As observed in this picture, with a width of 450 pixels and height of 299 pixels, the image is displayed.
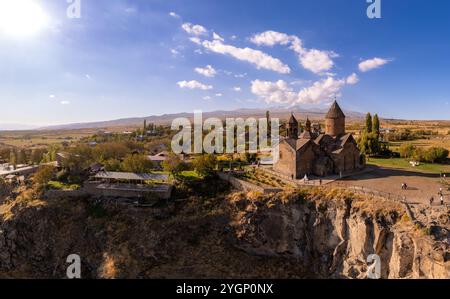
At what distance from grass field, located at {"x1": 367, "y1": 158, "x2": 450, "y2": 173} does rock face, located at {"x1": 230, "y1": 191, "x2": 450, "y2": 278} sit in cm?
1676

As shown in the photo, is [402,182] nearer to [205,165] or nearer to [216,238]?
[216,238]

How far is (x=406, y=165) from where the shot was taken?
37.2 m

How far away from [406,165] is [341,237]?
68.8ft

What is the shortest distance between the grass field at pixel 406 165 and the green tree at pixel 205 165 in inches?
929

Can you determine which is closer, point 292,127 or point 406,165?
point 406,165

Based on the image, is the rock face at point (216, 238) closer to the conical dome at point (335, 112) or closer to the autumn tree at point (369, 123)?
the conical dome at point (335, 112)

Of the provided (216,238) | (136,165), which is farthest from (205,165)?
(216,238)

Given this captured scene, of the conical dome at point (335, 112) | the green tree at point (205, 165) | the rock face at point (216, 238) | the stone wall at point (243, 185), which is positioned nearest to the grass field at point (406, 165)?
the conical dome at point (335, 112)

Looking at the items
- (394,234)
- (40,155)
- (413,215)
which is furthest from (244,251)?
(40,155)

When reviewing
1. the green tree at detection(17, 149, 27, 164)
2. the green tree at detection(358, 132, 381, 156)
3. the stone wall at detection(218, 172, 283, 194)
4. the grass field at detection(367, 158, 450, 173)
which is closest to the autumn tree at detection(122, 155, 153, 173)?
the stone wall at detection(218, 172, 283, 194)

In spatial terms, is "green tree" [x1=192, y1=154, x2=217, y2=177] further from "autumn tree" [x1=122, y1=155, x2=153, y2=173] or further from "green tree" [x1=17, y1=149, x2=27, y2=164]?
"green tree" [x1=17, y1=149, x2=27, y2=164]

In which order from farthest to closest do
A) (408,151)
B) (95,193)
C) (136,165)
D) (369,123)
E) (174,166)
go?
(369,123)
(408,151)
(136,165)
(174,166)
(95,193)

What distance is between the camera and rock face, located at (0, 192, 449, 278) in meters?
21.7

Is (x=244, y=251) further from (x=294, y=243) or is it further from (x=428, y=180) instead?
(x=428, y=180)
